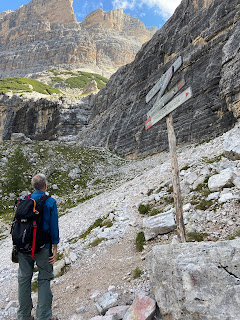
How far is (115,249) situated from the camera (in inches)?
294

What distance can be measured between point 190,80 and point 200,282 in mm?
28504

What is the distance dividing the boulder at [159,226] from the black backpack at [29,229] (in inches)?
147

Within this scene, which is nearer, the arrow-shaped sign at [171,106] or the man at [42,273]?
the man at [42,273]

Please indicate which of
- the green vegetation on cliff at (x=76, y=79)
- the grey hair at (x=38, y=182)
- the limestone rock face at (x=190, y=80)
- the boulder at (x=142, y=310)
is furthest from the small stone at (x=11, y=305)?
the green vegetation on cliff at (x=76, y=79)

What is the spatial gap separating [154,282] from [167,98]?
476 cm

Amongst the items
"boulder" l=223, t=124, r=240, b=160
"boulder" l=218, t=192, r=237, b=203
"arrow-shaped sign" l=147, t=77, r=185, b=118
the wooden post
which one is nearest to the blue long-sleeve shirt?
the wooden post

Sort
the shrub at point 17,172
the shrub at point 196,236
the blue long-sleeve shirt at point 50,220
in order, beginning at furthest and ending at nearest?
the shrub at point 17,172 → the shrub at point 196,236 → the blue long-sleeve shirt at point 50,220

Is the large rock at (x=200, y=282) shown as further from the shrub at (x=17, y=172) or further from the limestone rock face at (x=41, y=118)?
the limestone rock face at (x=41, y=118)

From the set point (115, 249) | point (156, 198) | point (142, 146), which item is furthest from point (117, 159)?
point (115, 249)

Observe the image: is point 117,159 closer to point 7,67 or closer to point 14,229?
point 14,229

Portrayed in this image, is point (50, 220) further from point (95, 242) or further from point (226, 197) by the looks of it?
point (226, 197)

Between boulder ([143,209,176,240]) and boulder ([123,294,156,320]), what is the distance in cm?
306

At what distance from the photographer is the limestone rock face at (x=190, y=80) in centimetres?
2222

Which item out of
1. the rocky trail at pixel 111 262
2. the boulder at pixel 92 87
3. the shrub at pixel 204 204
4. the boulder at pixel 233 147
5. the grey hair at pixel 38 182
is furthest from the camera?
the boulder at pixel 92 87
